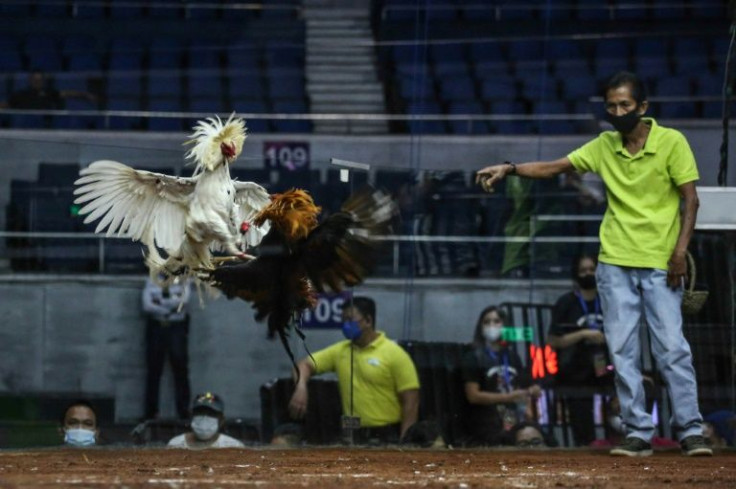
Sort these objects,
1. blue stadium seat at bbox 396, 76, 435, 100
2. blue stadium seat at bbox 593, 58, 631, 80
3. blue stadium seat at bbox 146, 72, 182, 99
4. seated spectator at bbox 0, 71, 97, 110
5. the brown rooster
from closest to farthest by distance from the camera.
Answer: the brown rooster < seated spectator at bbox 0, 71, 97, 110 < blue stadium seat at bbox 396, 76, 435, 100 < blue stadium seat at bbox 146, 72, 182, 99 < blue stadium seat at bbox 593, 58, 631, 80

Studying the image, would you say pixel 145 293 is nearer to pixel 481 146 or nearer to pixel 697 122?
pixel 481 146

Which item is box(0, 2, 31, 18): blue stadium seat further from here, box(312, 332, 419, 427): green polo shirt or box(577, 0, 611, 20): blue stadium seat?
box(312, 332, 419, 427): green polo shirt

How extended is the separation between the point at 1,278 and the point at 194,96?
5.35m

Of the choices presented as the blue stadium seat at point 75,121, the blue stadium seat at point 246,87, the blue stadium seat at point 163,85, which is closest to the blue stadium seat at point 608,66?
the blue stadium seat at point 246,87

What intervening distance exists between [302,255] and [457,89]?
6.84 meters

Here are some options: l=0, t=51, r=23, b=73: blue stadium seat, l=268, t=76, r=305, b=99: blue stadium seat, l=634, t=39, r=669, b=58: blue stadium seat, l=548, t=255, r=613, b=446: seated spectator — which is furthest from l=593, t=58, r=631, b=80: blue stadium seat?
l=0, t=51, r=23, b=73: blue stadium seat

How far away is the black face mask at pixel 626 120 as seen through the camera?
8.45 m

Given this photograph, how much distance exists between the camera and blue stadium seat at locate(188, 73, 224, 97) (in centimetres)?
1506

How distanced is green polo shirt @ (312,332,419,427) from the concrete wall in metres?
0.23

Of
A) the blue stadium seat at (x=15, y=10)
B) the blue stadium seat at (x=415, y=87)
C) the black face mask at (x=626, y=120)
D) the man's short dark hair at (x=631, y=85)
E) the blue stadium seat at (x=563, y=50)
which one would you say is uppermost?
the blue stadium seat at (x=15, y=10)

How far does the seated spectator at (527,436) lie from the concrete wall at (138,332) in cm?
70

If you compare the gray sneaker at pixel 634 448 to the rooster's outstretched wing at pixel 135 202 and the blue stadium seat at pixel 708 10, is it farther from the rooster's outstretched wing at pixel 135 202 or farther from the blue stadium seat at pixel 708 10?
the blue stadium seat at pixel 708 10

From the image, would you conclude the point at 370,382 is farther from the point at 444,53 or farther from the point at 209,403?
the point at 444,53

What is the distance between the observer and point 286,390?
32.9 ft
